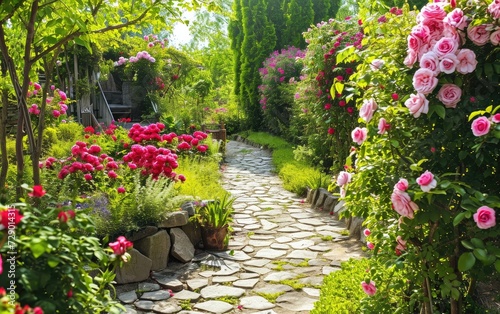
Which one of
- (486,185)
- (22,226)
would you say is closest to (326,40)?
(486,185)

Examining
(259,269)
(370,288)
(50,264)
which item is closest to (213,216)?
(259,269)

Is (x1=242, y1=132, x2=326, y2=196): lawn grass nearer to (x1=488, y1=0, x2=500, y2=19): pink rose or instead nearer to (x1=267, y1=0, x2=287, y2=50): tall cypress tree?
(x1=267, y1=0, x2=287, y2=50): tall cypress tree

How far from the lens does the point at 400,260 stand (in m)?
2.71

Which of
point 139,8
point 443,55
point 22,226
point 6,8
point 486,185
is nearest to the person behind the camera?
point 22,226

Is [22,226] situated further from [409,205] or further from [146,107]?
[146,107]

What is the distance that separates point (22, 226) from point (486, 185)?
7.32 feet

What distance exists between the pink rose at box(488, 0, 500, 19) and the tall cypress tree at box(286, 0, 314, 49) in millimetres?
13556

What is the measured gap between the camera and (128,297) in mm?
3930

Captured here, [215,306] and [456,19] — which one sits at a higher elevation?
[456,19]

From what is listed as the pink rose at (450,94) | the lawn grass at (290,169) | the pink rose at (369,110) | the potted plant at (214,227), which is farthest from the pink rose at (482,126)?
the lawn grass at (290,169)

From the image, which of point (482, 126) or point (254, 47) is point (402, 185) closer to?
point (482, 126)

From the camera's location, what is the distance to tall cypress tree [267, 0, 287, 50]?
51.9ft

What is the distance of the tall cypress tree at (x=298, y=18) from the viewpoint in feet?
50.5

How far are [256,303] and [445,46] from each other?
245 centimetres
